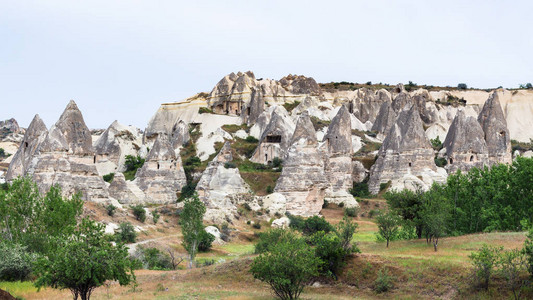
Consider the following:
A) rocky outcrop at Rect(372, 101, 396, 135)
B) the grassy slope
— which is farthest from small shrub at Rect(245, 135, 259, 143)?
the grassy slope

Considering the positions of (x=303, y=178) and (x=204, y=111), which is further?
(x=204, y=111)

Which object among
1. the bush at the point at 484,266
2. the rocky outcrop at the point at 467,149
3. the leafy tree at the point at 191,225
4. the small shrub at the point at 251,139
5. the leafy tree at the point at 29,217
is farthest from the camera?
the small shrub at the point at 251,139

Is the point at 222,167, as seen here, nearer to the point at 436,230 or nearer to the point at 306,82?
the point at 436,230

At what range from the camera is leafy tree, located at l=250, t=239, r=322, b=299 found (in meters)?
20.2

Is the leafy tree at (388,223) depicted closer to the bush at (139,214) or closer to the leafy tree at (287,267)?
the leafy tree at (287,267)

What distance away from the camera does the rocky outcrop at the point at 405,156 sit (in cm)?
5350

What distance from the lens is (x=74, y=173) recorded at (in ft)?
137

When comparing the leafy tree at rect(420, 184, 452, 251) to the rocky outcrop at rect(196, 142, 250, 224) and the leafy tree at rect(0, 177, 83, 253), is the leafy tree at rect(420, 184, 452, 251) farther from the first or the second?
the rocky outcrop at rect(196, 142, 250, 224)

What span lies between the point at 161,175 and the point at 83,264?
3734 centimetres

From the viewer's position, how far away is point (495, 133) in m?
61.2

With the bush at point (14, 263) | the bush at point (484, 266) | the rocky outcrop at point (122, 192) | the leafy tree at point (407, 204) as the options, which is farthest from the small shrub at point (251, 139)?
the bush at point (484, 266)

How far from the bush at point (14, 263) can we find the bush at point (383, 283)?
41.7 ft

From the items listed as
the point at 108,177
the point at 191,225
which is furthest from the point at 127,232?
the point at 108,177

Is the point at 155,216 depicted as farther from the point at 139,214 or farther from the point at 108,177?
the point at 108,177
